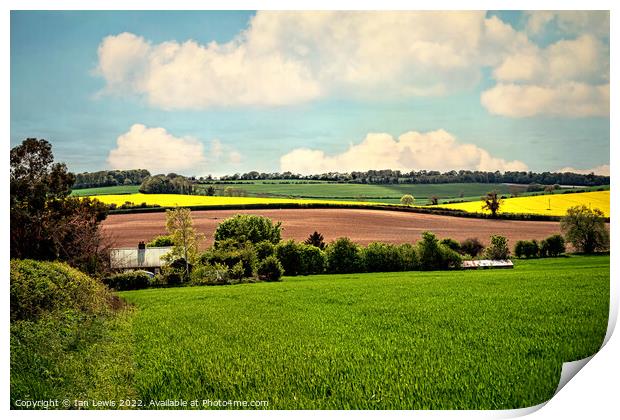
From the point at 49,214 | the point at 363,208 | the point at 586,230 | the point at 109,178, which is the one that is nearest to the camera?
the point at 49,214

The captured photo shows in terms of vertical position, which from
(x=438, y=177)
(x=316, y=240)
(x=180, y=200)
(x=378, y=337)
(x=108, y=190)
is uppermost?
(x=438, y=177)

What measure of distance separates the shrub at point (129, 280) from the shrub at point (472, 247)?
→ 3.41m

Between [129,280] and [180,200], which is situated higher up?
[180,200]

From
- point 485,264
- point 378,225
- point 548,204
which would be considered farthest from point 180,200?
point 548,204

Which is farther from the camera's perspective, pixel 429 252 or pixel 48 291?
pixel 429 252

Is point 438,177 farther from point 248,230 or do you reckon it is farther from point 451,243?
point 248,230

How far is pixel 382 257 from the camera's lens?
7.55 meters

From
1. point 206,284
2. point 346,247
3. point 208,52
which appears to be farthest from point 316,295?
point 208,52

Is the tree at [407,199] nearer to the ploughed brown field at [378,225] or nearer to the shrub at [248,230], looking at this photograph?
the ploughed brown field at [378,225]

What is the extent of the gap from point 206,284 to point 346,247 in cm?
155

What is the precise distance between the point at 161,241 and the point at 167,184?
0.61 m

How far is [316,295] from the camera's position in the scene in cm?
738
